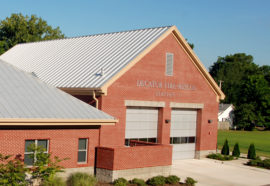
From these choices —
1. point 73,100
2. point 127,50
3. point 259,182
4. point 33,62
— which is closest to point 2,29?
point 33,62

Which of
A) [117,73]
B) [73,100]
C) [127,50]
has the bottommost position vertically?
[73,100]

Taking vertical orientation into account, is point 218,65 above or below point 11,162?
above

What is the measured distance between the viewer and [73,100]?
76.2 ft

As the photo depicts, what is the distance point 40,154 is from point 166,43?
1381 cm

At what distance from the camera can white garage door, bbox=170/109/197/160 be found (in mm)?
31516

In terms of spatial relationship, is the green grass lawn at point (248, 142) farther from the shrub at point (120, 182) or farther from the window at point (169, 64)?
the shrub at point (120, 182)

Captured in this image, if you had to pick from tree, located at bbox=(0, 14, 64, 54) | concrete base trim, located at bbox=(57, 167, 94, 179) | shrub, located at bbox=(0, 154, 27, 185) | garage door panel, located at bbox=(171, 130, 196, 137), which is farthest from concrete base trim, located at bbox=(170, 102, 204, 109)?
tree, located at bbox=(0, 14, 64, 54)

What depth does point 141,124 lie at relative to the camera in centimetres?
2903

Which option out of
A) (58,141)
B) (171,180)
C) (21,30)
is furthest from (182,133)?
(21,30)

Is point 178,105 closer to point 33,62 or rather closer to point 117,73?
point 117,73

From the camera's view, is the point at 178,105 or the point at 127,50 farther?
the point at 178,105

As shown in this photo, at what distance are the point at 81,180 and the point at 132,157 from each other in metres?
3.68

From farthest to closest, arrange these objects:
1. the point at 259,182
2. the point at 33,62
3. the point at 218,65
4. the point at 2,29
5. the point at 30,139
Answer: the point at 218,65
the point at 2,29
the point at 33,62
the point at 259,182
the point at 30,139

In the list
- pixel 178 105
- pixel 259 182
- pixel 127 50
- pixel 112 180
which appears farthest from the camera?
pixel 178 105
